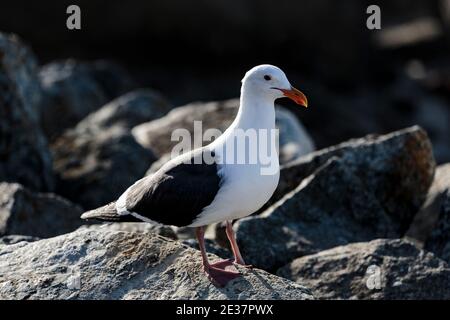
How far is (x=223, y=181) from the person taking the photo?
7.92 meters

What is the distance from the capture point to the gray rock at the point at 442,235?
9781 mm

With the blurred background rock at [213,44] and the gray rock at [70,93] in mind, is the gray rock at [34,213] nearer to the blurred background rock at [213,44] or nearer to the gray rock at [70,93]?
the gray rock at [70,93]

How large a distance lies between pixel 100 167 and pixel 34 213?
2.32 m

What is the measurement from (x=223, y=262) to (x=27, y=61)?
8167 mm

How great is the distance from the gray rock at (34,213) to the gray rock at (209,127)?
297 cm

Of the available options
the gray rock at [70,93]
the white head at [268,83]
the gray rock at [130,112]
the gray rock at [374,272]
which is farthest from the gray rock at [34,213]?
the gray rock at [70,93]

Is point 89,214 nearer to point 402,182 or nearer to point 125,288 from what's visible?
point 125,288

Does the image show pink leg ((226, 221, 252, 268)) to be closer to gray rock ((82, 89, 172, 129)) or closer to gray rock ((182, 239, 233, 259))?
gray rock ((182, 239, 233, 259))

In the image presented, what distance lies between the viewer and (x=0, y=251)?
822 centimetres

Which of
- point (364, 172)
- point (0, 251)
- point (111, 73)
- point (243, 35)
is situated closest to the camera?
point (0, 251)

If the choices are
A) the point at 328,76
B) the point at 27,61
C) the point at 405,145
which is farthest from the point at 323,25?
the point at 405,145

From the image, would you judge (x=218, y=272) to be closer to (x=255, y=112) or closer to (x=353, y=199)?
(x=255, y=112)

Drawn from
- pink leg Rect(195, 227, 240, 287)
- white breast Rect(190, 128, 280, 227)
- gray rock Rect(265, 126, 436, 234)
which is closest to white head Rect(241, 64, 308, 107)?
white breast Rect(190, 128, 280, 227)

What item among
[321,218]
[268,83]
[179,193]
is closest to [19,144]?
[321,218]
